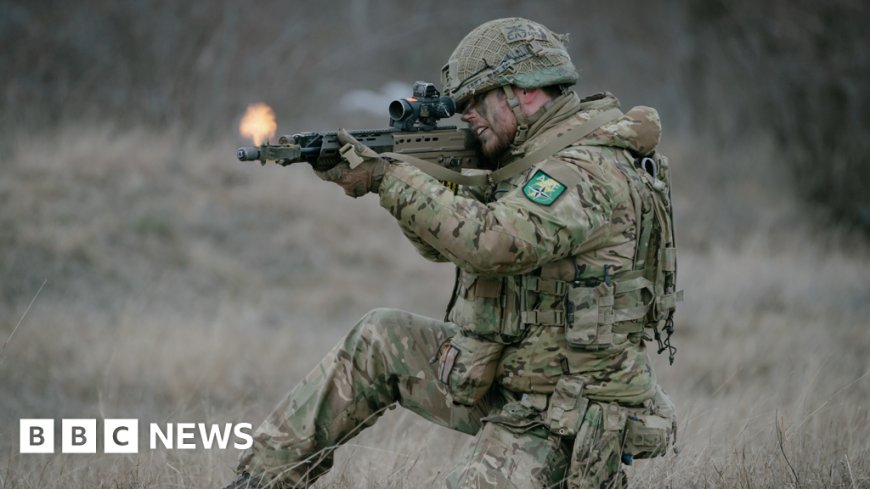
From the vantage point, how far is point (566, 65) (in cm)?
395

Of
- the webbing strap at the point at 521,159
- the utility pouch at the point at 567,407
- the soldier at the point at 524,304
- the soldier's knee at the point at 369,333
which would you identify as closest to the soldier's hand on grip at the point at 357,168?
the soldier at the point at 524,304

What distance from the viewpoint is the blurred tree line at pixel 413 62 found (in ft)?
44.1

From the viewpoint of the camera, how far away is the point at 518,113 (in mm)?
3920

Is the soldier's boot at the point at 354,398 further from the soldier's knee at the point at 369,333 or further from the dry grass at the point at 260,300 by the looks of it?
the dry grass at the point at 260,300

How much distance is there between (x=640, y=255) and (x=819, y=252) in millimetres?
10497

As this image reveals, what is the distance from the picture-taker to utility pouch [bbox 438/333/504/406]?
3795mm

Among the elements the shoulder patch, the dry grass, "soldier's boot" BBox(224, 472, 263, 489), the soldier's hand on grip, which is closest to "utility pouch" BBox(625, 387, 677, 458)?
the dry grass

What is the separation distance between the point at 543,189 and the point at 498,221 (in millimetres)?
187

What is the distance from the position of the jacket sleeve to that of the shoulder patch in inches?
0.5

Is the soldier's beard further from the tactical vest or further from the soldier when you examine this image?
the tactical vest

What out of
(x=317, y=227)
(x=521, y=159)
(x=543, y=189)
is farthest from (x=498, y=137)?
(x=317, y=227)

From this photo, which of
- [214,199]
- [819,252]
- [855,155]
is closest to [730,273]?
[819,252]

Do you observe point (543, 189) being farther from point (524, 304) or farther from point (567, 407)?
point (567, 407)

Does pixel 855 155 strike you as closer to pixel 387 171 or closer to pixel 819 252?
pixel 819 252
